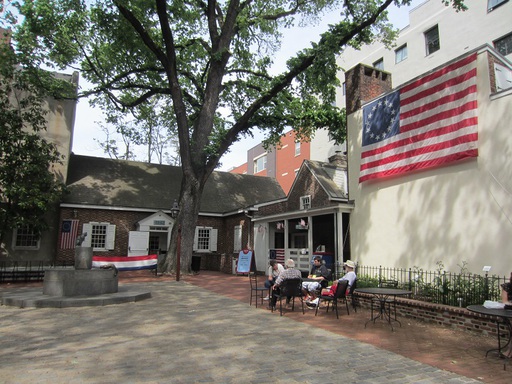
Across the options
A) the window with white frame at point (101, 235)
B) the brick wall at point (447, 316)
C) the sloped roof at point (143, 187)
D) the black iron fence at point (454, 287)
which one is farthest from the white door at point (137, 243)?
the brick wall at point (447, 316)

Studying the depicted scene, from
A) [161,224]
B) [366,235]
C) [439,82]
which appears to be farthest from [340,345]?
[161,224]

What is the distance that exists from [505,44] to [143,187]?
23.2 m

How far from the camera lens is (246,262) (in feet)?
57.8

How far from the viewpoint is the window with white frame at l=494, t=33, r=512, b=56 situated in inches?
771

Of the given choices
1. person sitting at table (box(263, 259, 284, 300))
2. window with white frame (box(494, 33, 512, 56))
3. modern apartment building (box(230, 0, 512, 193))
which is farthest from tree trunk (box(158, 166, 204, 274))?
window with white frame (box(494, 33, 512, 56))

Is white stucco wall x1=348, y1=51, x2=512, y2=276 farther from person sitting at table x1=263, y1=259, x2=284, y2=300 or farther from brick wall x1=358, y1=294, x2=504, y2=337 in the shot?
person sitting at table x1=263, y1=259, x2=284, y2=300

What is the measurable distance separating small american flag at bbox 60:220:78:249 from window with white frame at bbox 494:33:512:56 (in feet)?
84.4

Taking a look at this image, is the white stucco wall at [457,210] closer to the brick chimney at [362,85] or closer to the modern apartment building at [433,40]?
the brick chimney at [362,85]

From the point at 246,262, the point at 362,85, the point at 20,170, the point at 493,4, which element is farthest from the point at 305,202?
the point at 493,4

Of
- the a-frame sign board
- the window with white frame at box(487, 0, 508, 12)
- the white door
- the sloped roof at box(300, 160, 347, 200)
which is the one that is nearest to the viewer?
the sloped roof at box(300, 160, 347, 200)

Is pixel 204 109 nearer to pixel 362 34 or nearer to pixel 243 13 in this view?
pixel 243 13

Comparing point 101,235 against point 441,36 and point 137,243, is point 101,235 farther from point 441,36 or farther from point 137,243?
point 441,36

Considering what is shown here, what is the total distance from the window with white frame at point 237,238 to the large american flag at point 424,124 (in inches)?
406

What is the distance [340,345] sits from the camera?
5859 mm
